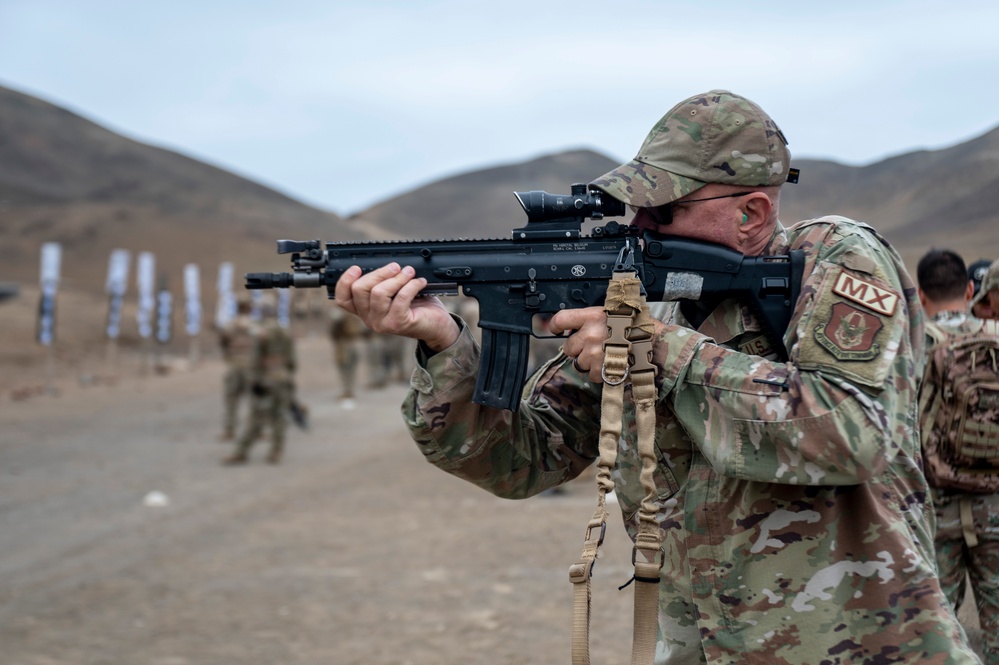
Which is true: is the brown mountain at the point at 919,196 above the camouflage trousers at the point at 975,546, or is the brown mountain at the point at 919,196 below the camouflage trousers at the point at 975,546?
above

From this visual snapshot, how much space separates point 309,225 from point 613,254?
70.0 metres

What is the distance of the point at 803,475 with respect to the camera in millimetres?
1978

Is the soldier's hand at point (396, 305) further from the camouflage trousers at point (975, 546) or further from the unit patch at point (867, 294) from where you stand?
the camouflage trousers at point (975, 546)

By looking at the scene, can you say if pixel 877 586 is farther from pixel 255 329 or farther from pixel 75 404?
pixel 75 404

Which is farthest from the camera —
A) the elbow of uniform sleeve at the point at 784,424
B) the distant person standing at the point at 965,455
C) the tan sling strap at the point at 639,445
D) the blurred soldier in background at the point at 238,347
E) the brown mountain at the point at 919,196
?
the blurred soldier in background at the point at 238,347

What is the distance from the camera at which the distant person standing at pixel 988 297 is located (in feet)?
13.8

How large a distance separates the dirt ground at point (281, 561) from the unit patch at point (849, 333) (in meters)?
3.66

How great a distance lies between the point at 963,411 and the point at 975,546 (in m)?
0.58

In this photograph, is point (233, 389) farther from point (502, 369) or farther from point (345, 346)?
point (502, 369)

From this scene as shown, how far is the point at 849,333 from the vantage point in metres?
2.01

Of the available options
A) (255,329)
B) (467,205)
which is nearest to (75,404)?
(255,329)

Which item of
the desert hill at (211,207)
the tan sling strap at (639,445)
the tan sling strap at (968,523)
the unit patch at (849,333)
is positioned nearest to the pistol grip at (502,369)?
the tan sling strap at (639,445)

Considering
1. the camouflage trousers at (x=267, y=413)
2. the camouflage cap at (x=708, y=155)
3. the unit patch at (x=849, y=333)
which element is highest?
the camouflage cap at (x=708, y=155)

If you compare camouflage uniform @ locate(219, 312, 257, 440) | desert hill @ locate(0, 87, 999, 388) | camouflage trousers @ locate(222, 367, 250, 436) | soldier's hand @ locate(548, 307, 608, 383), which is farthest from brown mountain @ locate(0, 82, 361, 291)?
soldier's hand @ locate(548, 307, 608, 383)
